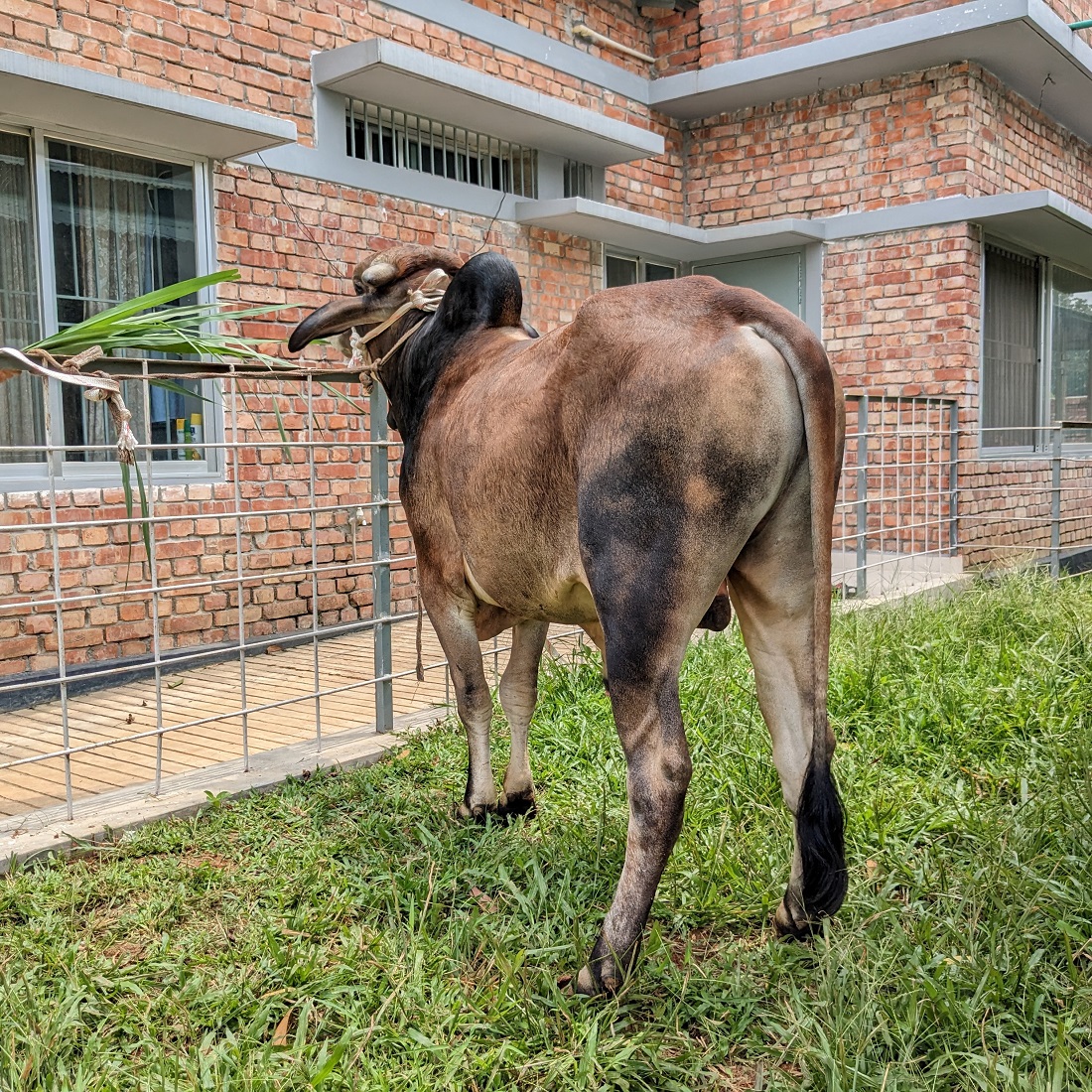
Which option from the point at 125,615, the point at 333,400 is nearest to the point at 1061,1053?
the point at 125,615

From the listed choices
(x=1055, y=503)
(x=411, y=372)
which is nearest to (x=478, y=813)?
(x=411, y=372)

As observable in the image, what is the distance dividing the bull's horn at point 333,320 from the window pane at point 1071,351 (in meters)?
9.40

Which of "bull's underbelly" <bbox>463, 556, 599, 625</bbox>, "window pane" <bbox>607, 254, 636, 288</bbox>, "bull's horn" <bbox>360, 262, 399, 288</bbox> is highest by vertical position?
"window pane" <bbox>607, 254, 636, 288</bbox>

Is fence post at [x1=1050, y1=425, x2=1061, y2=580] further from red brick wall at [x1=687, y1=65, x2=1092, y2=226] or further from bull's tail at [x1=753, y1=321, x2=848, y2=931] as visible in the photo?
bull's tail at [x1=753, y1=321, x2=848, y2=931]

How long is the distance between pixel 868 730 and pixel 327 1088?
2.70 metres

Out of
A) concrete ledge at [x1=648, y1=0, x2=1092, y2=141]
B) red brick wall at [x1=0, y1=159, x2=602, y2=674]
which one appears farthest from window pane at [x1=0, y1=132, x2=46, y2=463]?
concrete ledge at [x1=648, y1=0, x2=1092, y2=141]

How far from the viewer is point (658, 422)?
2.40 meters

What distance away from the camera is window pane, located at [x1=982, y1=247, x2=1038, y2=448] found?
9.96m

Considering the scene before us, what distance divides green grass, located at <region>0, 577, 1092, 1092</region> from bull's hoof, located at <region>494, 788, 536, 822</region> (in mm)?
102

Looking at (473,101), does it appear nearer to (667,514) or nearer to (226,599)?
(226,599)

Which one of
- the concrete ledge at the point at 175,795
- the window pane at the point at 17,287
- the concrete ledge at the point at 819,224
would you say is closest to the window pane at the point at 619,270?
the concrete ledge at the point at 819,224

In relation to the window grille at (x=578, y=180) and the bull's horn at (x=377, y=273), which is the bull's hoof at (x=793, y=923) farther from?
the window grille at (x=578, y=180)

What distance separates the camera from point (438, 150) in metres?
8.12

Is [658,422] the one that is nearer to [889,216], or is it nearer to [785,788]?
[785,788]
